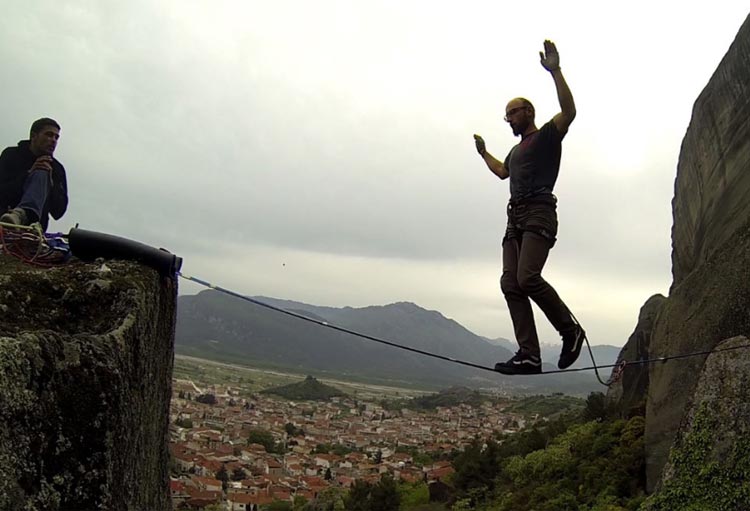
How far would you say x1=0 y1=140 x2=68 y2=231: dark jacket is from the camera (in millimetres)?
5238

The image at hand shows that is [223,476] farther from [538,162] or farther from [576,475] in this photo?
[538,162]

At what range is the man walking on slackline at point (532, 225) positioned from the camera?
5.04 m

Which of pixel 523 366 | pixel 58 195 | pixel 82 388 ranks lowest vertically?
pixel 82 388

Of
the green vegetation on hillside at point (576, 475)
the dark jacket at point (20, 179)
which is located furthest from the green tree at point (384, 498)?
the dark jacket at point (20, 179)

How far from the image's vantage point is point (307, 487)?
38750mm

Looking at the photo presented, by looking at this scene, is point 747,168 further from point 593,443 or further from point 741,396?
point 593,443

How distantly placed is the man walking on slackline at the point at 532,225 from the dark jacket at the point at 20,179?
4453 mm

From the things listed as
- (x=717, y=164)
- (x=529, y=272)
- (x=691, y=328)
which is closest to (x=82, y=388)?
(x=529, y=272)

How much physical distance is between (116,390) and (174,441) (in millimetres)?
57738

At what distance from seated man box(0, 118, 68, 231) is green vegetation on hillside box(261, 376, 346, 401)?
362 ft

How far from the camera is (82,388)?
2.37 meters

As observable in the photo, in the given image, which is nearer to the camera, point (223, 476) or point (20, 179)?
point (20, 179)

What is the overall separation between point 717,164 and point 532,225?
726 centimetres

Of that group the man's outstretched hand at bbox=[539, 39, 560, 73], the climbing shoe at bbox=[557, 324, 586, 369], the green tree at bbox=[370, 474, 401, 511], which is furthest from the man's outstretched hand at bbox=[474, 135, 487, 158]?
the green tree at bbox=[370, 474, 401, 511]
